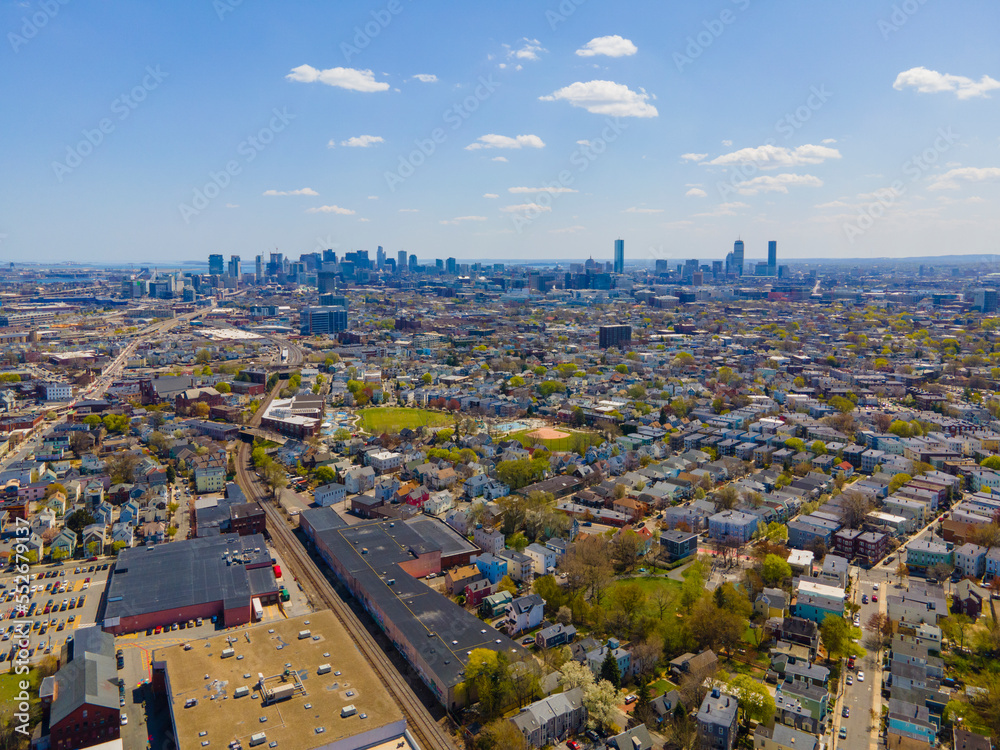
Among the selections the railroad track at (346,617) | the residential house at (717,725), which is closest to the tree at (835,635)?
the residential house at (717,725)

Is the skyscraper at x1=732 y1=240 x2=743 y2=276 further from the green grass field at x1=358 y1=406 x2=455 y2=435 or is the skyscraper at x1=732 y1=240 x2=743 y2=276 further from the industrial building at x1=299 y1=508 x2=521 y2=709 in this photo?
the industrial building at x1=299 y1=508 x2=521 y2=709

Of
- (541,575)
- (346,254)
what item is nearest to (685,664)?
(541,575)

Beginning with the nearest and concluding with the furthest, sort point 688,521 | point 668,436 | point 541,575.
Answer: point 541,575 → point 688,521 → point 668,436

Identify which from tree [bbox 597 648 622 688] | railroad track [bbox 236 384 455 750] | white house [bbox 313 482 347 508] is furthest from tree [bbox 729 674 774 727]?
white house [bbox 313 482 347 508]

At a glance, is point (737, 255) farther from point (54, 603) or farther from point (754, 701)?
point (54, 603)

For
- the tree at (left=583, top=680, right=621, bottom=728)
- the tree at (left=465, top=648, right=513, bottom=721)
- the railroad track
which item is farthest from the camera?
the tree at (left=465, top=648, right=513, bottom=721)

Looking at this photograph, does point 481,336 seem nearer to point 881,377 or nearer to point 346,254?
point 881,377

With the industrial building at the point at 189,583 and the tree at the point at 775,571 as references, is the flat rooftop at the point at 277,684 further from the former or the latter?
the tree at the point at 775,571

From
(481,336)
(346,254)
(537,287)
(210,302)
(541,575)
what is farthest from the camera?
(346,254)
